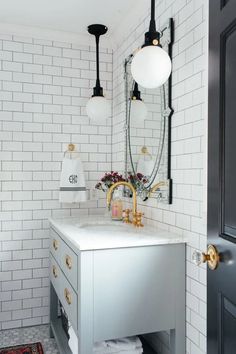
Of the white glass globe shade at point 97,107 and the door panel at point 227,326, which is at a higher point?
the white glass globe shade at point 97,107

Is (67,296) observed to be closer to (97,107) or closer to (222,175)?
(222,175)

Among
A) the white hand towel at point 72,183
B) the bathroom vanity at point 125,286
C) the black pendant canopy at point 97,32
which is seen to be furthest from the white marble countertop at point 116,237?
the black pendant canopy at point 97,32

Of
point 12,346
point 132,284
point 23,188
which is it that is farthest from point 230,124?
point 12,346

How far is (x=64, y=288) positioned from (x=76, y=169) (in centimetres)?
112

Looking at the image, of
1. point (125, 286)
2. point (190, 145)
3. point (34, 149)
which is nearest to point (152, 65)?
point (190, 145)

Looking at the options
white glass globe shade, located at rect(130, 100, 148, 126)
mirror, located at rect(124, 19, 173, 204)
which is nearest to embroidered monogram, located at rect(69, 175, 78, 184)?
mirror, located at rect(124, 19, 173, 204)

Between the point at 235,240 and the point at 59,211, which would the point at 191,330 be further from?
the point at 59,211

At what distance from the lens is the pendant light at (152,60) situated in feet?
5.88

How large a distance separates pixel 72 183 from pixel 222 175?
1.96m

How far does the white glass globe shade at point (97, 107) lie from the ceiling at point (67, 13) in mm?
622

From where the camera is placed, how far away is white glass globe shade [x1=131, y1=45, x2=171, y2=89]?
5.88ft

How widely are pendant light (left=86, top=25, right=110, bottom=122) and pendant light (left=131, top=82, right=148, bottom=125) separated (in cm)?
30

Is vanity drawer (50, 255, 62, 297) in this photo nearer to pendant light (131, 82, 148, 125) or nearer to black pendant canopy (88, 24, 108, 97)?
pendant light (131, 82, 148, 125)

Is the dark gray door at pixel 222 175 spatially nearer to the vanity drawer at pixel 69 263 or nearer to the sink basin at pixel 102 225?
the vanity drawer at pixel 69 263
